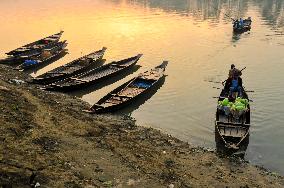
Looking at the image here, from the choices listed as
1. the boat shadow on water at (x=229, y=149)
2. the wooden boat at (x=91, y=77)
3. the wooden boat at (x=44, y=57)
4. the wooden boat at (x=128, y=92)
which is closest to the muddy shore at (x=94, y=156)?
the boat shadow on water at (x=229, y=149)

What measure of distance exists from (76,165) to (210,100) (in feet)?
42.8

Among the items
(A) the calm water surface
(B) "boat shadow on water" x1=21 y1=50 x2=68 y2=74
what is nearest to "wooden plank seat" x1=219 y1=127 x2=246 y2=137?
(A) the calm water surface

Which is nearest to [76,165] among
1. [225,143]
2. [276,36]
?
[225,143]

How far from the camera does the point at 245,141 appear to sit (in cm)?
1683

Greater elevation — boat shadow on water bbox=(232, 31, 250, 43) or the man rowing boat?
the man rowing boat

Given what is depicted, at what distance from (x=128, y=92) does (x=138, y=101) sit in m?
0.86

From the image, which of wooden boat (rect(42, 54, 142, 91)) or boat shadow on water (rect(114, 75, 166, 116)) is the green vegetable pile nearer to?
boat shadow on water (rect(114, 75, 166, 116))

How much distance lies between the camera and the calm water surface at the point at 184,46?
65.7ft

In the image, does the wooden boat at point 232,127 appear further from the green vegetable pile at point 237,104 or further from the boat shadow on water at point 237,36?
the boat shadow on water at point 237,36

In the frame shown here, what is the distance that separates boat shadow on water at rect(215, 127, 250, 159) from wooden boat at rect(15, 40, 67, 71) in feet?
57.3

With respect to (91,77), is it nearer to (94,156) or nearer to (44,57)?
(44,57)

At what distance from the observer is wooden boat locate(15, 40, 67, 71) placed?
28984 mm

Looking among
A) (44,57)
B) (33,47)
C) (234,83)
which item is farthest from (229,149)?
(33,47)

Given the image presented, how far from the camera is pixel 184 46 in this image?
37.2 m
